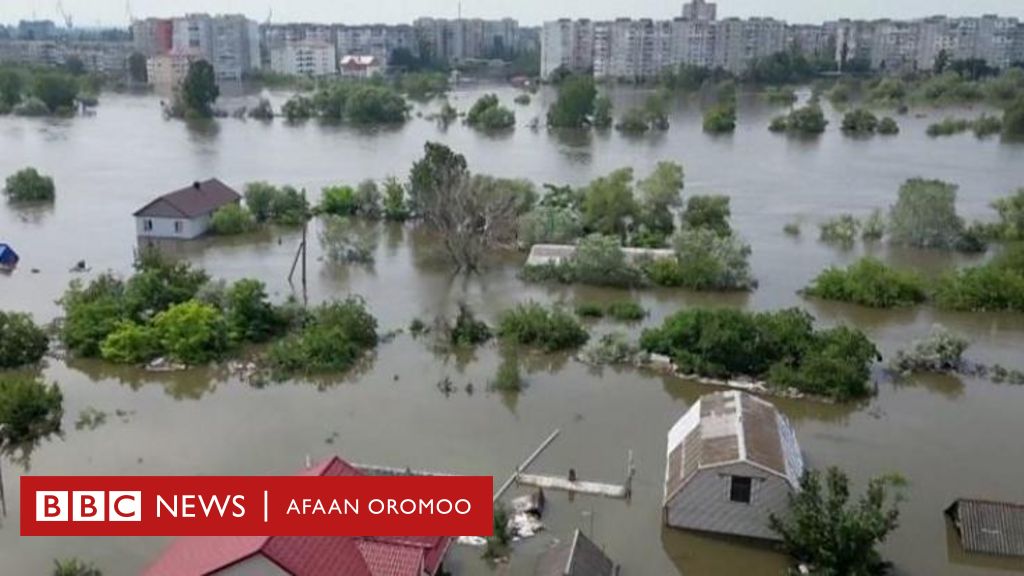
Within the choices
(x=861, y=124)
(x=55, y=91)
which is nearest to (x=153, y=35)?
(x=55, y=91)

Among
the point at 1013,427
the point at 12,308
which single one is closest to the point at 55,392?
the point at 12,308

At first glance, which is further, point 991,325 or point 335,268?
point 335,268

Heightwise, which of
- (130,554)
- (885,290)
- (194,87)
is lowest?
(130,554)

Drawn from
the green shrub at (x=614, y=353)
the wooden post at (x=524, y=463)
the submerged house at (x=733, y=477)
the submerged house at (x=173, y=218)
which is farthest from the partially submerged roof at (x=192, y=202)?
the submerged house at (x=733, y=477)

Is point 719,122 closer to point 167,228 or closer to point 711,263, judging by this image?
point 711,263

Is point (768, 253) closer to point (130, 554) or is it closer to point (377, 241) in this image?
point (377, 241)
